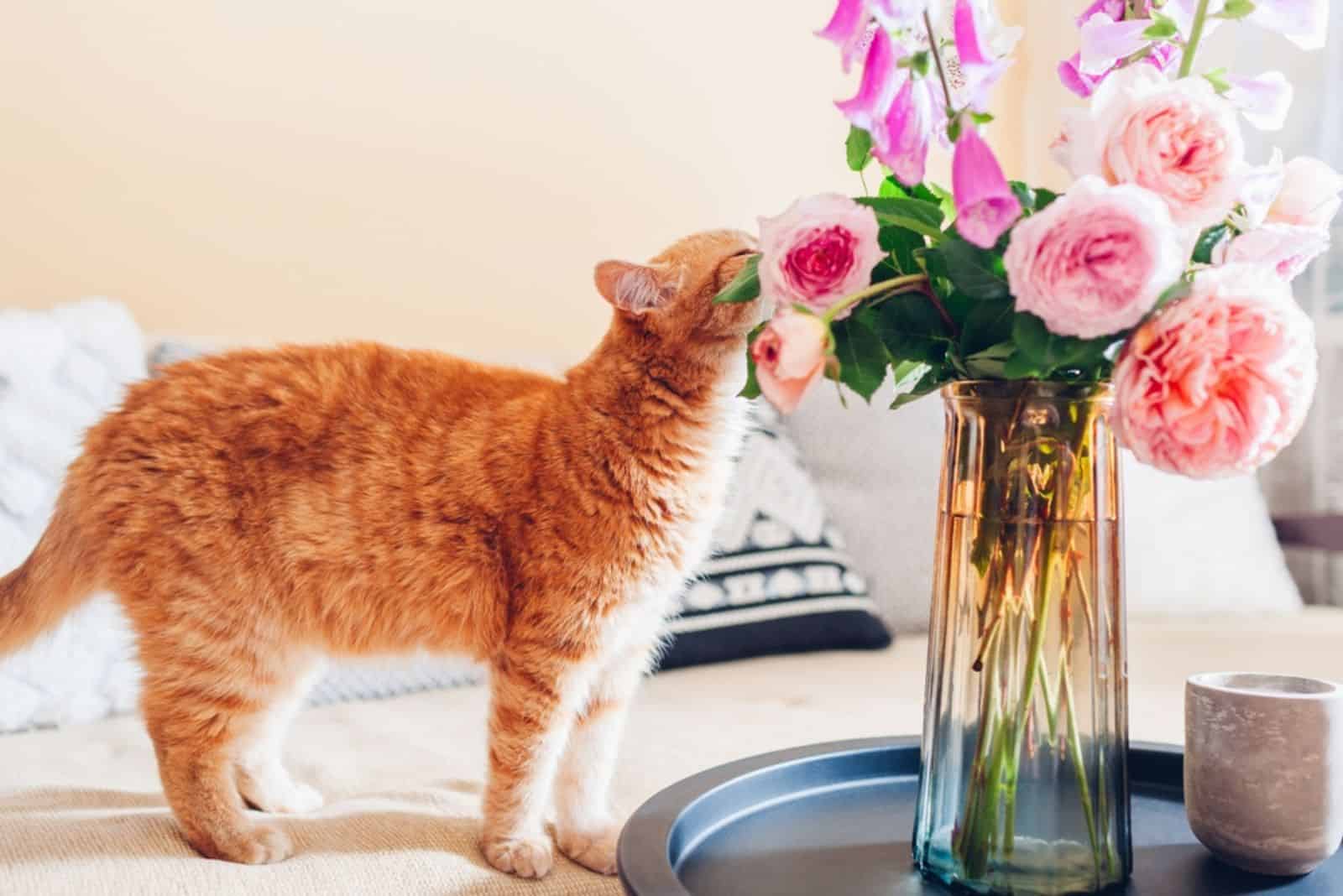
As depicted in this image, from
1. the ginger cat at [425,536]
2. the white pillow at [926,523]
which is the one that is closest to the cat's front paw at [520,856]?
the ginger cat at [425,536]

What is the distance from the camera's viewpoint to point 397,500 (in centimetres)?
115

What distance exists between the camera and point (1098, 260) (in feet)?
2.11

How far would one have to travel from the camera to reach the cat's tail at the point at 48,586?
118 centimetres

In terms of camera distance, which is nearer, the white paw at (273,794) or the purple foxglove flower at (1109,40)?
the purple foxglove flower at (1109,40)

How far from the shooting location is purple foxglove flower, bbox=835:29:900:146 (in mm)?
685

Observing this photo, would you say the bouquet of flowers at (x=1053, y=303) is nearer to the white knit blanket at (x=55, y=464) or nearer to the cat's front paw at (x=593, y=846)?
the cat's front paw at (x=593, y=846)

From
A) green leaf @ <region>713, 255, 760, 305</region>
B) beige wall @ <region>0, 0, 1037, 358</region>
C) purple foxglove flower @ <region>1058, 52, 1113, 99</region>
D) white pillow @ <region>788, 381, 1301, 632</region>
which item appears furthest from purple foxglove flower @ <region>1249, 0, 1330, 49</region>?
beige wall @ <region>0, 0, 1037, 358</region>

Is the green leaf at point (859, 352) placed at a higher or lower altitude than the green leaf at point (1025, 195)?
lower

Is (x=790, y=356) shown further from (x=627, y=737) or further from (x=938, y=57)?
(x=627, y=737)

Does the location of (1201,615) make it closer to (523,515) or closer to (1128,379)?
(523,515)

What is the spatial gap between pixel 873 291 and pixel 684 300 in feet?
1.43

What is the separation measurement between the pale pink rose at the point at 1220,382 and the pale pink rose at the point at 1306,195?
0.13m

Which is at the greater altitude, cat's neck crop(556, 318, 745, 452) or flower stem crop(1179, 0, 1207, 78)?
flower stem crop(1179, 0, 1207, 78)

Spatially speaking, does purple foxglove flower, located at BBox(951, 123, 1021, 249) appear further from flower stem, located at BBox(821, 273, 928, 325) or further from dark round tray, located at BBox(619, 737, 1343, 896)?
dark round tray, located at BBox(619, 737, 1343, 896)
